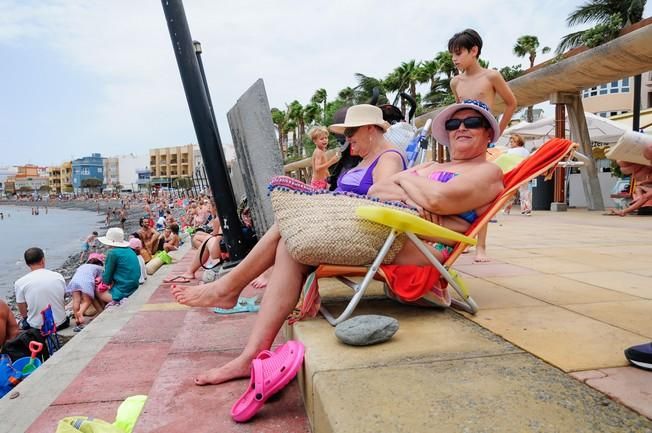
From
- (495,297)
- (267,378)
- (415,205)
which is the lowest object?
(495,297)

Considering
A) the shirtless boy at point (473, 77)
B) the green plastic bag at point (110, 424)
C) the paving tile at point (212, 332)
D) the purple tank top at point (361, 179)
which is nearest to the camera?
the green plastic bag at point (110, 424)

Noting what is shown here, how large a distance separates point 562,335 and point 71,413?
215 centimetres

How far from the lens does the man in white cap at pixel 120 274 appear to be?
6.07m

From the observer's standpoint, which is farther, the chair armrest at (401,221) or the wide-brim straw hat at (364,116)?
the wide-brim straw hat at (364,116)

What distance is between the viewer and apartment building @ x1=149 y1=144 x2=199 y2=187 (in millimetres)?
107669

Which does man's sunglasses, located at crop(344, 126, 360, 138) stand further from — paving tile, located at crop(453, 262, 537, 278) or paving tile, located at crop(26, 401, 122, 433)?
paving tile, located at crop(26, 401, 122, 433)

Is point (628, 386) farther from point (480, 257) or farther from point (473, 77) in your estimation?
point (473, 77)

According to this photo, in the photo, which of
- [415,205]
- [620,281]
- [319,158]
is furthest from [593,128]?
[415,205]

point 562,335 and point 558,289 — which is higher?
point 562,335

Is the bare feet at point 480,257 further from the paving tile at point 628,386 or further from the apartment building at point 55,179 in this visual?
the apartment building at point 55,179

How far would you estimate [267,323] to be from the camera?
217cm

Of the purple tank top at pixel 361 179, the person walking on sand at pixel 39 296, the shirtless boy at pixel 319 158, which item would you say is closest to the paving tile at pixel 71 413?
the purple tank top at pixel 361 179

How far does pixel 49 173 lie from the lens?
16100cm

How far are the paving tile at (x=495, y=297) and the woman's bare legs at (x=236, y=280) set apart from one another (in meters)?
1.15
